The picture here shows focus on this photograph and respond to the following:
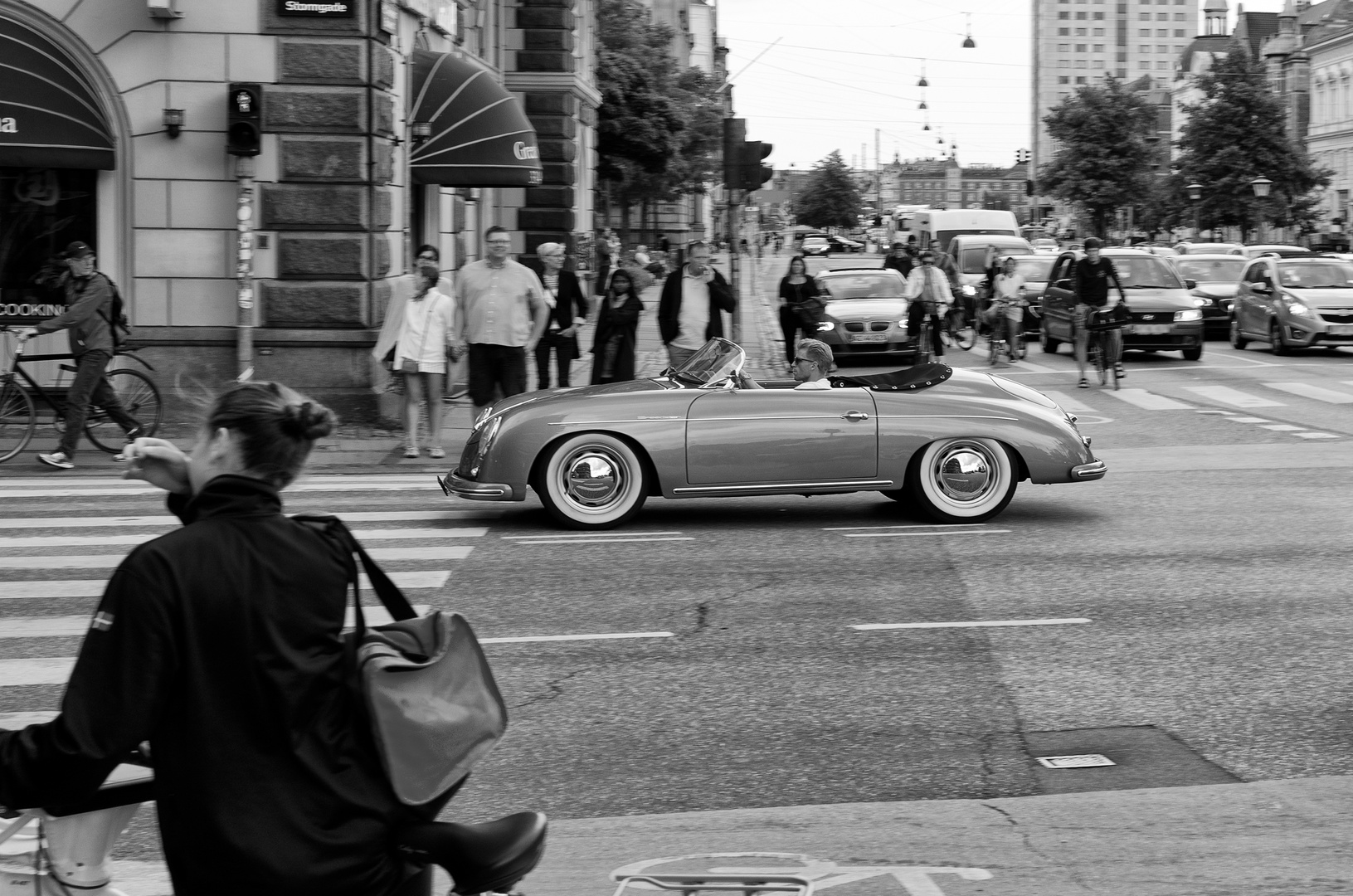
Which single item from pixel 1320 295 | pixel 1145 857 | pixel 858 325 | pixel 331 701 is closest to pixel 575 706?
pixel 1145 857

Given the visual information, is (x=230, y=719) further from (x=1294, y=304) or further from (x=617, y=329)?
(x=1294, y=304)

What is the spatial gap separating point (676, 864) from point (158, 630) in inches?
60.1

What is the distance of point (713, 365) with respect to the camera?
10602 mm

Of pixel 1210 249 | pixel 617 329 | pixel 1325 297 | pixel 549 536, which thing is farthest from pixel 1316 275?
pixel 549 536

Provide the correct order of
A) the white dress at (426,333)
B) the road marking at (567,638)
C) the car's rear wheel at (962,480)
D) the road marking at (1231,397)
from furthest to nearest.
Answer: the road marking at (1231,397), the white dress at (426,333), the car's rear wheel at (962,480), the road marking at (567,638)

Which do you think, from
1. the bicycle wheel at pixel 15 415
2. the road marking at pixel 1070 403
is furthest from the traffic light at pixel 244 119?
the road marking at pixel 1070 403

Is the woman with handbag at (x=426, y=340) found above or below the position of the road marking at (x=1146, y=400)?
above

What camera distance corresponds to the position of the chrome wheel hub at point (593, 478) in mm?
10391

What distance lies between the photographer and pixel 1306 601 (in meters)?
8.03

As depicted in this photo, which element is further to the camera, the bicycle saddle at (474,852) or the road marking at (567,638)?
the road marking at (567,638)

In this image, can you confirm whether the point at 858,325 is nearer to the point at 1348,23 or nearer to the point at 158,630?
the point at 158,630

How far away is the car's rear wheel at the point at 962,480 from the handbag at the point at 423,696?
25.6ft

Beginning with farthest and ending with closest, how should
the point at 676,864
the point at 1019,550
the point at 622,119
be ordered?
the point at 622,119 < the point at 1019,550 < the point at 676,864

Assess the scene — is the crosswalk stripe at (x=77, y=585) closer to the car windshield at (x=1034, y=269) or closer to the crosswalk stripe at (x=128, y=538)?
the crosswalk stripe at (x=128, y=538)
